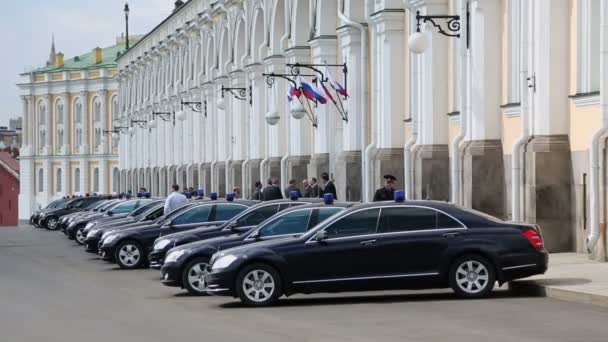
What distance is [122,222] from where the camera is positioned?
35969 mm

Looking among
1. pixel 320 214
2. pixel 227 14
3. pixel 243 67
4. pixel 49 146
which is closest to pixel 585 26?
pixel 320 214

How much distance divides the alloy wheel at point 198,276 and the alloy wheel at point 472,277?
436cm

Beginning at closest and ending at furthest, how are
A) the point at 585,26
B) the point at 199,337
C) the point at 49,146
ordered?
the point at 199,337, the point at 585,26, the point at 49,146

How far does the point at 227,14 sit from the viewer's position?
6266 centimetres

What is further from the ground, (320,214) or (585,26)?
(585,26)

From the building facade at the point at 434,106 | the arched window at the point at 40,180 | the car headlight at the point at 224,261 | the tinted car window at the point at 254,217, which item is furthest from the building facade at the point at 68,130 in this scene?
the car headlight at the point at 224,261

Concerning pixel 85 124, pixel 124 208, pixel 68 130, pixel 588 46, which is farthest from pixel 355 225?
pixel 68 130

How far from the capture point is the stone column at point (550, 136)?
26.3m

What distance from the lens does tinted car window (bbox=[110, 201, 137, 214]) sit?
43.6 metres

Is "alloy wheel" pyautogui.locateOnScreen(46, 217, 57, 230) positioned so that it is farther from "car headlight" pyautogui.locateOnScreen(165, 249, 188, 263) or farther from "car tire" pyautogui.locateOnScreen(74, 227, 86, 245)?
"car headlight" pyautogui.locateOnScreen(165, 249, 188, 263)

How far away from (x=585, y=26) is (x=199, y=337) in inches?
505

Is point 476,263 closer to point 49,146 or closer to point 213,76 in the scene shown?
point 213,76

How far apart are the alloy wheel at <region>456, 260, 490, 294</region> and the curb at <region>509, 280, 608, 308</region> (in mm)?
823

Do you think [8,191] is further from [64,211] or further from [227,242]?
[227,242]
